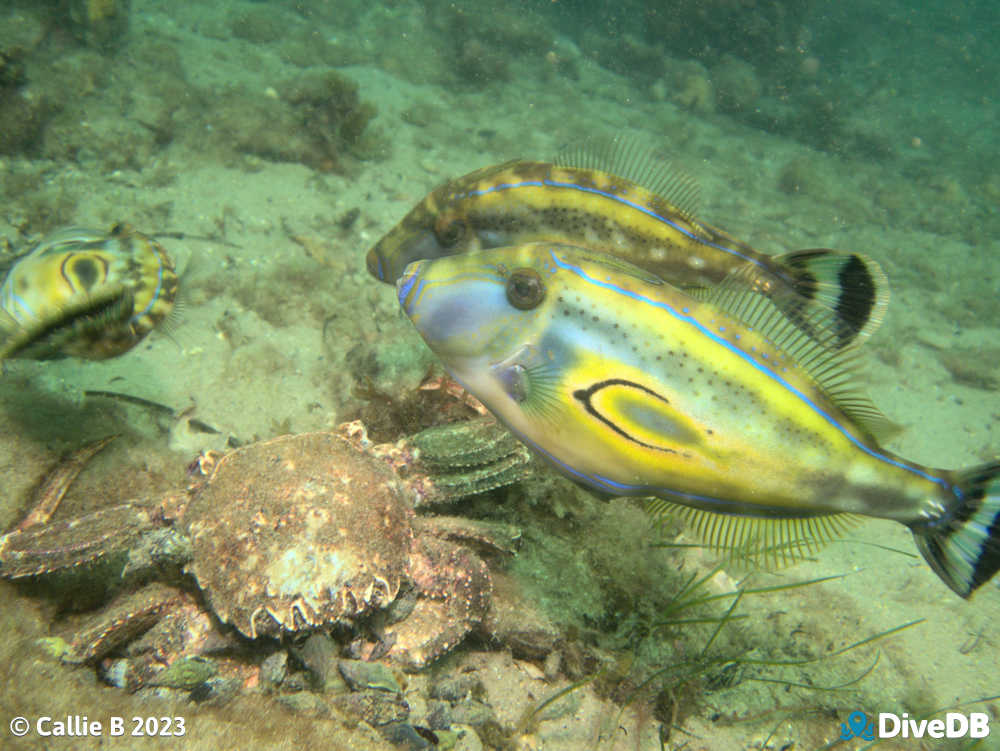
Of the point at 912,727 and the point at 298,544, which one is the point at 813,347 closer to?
the point at 298,544

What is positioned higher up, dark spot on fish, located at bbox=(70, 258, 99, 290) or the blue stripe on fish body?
the blue stripe on fish body

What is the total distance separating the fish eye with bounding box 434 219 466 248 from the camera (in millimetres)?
3484

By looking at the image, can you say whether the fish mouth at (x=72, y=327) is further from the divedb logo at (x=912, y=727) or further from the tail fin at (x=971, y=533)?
the divedb logo at (x=912, y=727)

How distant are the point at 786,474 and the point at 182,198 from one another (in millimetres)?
7867

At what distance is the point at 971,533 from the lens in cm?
167

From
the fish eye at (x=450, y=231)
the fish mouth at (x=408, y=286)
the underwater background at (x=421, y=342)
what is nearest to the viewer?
the fish mouth at (x=408, y=286)

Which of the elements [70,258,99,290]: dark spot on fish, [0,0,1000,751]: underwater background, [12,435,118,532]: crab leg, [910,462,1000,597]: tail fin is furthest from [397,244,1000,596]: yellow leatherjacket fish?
[12,435,118,532]: crab leg

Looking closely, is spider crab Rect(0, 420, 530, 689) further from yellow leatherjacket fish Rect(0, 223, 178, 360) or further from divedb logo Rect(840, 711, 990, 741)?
divedb logo Rect(840, 711, 990, 741)

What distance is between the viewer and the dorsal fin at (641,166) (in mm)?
3311

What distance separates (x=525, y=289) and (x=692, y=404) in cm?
68

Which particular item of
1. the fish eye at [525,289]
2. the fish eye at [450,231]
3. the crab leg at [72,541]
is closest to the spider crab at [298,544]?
the crab leg at [72,541]

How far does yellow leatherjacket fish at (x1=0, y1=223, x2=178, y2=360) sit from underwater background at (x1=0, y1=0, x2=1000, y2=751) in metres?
0.30

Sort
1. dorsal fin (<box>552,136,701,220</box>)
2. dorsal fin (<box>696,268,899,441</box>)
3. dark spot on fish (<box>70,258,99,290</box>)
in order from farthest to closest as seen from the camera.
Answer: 1. dorsal fin (<box>552,136,701,220</box>)
2. dark spot on fish (<box>70,258,99,290</box>)
3. dorsal fin (<box>696,268,899,441</box>)

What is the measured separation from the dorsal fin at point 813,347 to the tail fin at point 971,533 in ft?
0.86
